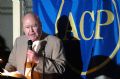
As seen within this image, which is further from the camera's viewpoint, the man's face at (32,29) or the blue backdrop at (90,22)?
the blue backdrop at (90,22)

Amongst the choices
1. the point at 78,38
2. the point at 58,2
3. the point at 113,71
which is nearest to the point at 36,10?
the point at 58,2

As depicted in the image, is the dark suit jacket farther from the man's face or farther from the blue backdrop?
the blue backdrop

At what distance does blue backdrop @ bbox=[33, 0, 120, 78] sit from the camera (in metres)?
4.45

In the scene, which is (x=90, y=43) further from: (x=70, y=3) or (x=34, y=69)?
(x=34, y=69)

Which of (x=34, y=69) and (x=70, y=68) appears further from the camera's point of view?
(x=70, y=68)

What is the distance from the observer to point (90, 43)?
15.0 feet

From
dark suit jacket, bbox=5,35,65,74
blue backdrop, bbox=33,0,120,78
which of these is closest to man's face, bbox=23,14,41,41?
dark suit jacket, bbox=5,35,65,74

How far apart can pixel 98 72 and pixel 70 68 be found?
415 mm

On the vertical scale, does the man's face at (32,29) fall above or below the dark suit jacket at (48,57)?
above

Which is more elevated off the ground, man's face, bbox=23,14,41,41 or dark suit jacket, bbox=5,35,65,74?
man's face, bbox=23,14,41,41

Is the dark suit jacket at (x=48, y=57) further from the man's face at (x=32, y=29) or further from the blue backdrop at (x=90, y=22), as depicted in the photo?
the blue backdrop at (x=90, y=22)

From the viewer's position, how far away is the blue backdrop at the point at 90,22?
4.45 metres

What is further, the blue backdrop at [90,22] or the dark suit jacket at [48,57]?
the blue backdrop at [90,22]

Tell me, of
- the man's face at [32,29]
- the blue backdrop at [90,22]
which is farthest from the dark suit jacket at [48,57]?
the blue backdrop at [90,22]
